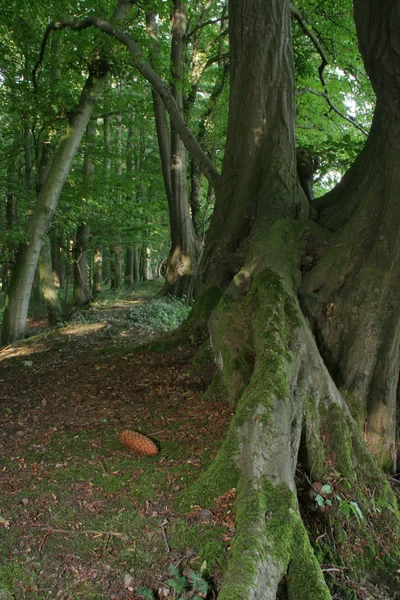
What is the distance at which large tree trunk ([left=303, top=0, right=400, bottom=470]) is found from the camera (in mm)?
3998

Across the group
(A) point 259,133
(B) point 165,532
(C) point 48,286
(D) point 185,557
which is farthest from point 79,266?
(D) point 185,557

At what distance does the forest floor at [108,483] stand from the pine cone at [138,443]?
60mm

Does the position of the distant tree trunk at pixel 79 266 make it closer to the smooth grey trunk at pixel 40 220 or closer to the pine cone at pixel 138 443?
the smooth grey trunk at pixel 40 220

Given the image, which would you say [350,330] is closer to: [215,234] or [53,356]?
[215,234]

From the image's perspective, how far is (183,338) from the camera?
5598 millimetres

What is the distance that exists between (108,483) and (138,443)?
462 millimetres

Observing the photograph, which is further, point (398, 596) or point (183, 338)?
point (183, 338)

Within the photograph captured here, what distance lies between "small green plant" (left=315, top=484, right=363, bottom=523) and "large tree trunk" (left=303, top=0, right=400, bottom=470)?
137 cm

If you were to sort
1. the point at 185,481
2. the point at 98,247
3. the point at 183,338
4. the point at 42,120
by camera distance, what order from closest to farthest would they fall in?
the point at 185,481 → the point at 183,338 → the point at 42,120 → the point at 98,247

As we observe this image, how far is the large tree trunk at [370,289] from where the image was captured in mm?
3998

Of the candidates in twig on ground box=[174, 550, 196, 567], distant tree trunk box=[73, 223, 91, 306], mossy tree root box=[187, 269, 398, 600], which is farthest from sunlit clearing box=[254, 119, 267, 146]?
distant tree trunk box=[73, 223, 91, 306]

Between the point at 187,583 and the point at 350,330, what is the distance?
2889mm

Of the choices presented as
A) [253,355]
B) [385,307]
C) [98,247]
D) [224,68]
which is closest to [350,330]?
[385,307]

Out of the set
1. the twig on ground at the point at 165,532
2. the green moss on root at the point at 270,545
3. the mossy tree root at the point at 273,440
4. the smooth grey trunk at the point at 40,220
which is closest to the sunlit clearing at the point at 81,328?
the smooth grey trunk at the point at 40,220
